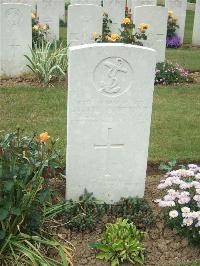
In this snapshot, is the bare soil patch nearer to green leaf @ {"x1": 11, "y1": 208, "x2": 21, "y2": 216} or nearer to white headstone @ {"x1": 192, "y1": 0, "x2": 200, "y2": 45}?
green leaf @ {"x1": 11, "y1": 208, "x2": 21, "y2": 216}

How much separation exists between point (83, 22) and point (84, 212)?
240 inches

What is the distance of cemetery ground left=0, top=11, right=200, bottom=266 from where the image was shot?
158 inches

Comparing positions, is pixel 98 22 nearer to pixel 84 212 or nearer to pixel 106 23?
pixel 106 23

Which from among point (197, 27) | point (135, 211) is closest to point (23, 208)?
point (135, 211)

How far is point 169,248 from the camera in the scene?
404 centimetres

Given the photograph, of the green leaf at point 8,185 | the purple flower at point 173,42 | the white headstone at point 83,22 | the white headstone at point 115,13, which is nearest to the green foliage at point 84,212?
the green leaf at point 8,185

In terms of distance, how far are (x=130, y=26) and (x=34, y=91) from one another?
233 centimetres

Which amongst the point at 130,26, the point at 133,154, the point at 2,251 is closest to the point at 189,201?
the point at 133,154

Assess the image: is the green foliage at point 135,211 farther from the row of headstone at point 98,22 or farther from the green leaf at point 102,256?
the row of headstone at point 98,22

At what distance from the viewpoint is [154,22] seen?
9.88m

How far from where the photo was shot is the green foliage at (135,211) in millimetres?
4272

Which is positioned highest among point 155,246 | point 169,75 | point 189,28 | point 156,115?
point 189,28

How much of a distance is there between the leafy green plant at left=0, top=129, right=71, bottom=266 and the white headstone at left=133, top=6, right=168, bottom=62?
21.0 feet

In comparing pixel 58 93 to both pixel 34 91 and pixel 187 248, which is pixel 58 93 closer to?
pixel 34 91
